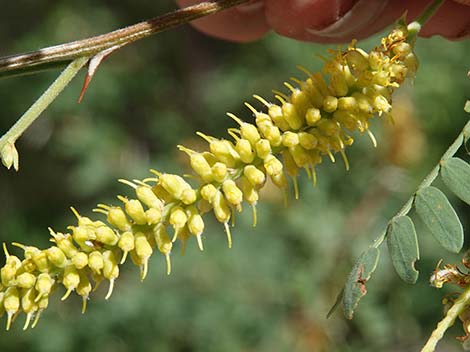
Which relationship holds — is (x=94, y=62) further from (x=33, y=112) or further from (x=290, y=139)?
(x=290, y=139)

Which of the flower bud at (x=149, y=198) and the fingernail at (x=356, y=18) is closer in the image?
the flower bud at (x=149, y=198)

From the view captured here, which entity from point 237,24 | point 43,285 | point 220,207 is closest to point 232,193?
point 220,207

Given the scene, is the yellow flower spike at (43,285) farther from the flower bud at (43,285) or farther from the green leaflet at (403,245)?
the green leaflet at (403,245)

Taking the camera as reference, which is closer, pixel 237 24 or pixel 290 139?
pixel 290 139

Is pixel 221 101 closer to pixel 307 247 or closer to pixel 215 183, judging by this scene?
pixel 307 247

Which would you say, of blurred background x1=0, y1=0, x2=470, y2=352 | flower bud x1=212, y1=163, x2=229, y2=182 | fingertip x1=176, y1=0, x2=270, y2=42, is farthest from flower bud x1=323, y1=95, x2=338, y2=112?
blurred background x1=0, y1=0, x2=470, y2=352

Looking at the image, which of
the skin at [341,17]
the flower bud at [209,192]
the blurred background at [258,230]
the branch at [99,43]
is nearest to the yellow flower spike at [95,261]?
the flower bud at [209,192]

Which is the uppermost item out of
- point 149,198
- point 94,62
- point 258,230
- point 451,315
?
point 94,62
